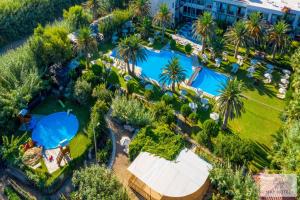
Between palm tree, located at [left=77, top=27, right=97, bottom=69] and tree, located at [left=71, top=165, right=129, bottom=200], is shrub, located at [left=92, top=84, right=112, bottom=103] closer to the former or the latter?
palm tree, located at [left=77, top=27, right=97, bottom=69]

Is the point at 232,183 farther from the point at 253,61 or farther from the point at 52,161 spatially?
the point at 253,61

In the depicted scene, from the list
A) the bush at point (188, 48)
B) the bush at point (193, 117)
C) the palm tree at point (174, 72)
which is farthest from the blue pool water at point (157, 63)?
the bush at point (193, 117)

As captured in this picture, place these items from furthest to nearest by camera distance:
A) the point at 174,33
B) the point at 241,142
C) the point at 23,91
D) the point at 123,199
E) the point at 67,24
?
the point at 174,33, the point at 67,24, the point at 23,91, the point at 241,142, the point at 123,199

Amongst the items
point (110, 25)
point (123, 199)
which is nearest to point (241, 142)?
point (123, 199)

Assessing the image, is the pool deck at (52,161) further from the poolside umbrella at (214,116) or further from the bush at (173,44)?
the bush at (173,44)

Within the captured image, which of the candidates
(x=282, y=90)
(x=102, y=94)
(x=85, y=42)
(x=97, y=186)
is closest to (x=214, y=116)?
(x=282, y=90)

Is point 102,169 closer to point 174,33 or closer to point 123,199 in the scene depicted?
point 123,199
